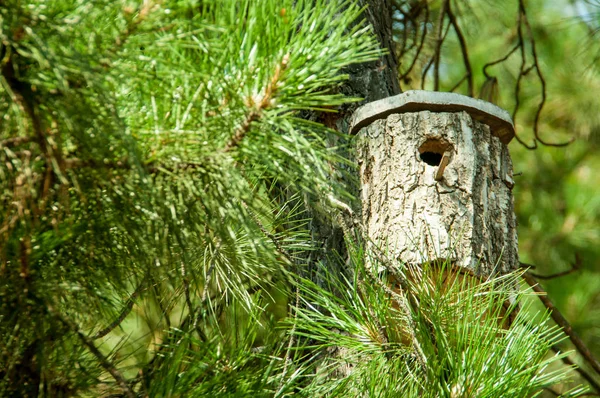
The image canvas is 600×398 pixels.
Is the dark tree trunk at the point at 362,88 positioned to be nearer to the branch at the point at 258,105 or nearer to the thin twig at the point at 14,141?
the branch at the point at 258,105

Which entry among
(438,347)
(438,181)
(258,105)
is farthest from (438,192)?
(258,105)

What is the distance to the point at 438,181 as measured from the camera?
4.85 feet

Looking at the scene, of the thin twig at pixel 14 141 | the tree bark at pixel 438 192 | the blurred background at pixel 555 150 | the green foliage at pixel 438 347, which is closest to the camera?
the thin twig at pixel 14 141

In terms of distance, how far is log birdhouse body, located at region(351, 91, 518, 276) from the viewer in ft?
4.72

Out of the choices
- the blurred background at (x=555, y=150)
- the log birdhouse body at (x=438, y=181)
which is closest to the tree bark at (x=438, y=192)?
the log birdhouse body at (x=438, y=181)

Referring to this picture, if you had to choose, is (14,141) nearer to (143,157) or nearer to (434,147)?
(143,157)

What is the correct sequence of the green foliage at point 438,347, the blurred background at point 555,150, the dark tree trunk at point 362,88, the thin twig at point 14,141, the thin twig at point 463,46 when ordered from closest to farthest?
the thin twig at point 14,141 < the green foliage at point 438,347 < the dark tree trunk at point 362,88 < the thin twig at point 463,46 < the blurred background at point 555,150

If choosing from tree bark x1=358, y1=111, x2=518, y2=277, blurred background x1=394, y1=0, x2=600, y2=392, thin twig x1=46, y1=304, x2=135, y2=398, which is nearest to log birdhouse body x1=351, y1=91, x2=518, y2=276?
tree bark x1=358, y1=111, x2=518, y2=277

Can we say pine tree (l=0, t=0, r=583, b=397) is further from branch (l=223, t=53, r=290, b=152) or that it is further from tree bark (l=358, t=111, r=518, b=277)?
tree bark (l=358, t=111, r=518, b=277)

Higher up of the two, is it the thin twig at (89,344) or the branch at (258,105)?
the branch at (258,105)

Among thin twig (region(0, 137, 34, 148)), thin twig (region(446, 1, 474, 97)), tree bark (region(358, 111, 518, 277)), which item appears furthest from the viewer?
thin twig (region(446, 1, 474, 97))

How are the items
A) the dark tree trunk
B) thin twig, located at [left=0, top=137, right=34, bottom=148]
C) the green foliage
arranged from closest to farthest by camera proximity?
1. thin twig, located at [left=0, top=137, right=34, bottom=148]
2. the green foliage
3. the dark tree trunk

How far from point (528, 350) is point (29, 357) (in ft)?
2.35

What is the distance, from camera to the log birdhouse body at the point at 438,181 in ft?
4.72
